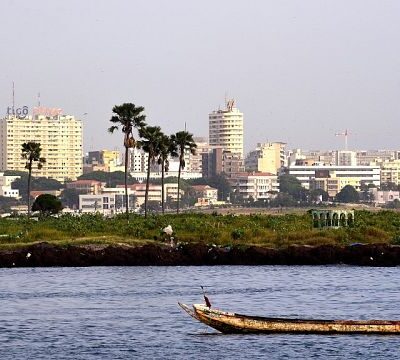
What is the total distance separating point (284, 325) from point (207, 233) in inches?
1716

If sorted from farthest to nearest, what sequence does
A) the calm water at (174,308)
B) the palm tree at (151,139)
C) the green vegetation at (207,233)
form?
the palm tree at (151,139), the green vegetation at (207,233), the calm water at (174,308)

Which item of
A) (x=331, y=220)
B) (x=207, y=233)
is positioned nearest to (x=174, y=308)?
(x=207, y=233)

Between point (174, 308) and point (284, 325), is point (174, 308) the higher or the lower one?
the lower one

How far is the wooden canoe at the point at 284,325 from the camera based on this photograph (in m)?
47.2

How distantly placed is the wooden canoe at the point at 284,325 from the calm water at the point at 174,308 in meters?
0.30

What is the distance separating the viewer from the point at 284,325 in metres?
47.5

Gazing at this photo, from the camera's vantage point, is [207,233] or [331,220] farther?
[331,220]

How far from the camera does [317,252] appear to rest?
81562 millimetres

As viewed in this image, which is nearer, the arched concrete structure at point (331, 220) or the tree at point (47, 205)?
the arched concrete structure at point (331, 220)

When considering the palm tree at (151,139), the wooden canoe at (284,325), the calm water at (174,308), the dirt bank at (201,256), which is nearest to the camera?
the calm water at (174,308)

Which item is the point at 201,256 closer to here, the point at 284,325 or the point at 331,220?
the point at 331,220

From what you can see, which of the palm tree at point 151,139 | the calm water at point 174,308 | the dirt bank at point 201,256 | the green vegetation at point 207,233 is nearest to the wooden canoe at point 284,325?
the calm water at point 174,308

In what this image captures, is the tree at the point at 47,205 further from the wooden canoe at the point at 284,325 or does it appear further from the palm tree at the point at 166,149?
the wooden canoe at the point at 284,325

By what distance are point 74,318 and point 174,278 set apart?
18.5 metres
